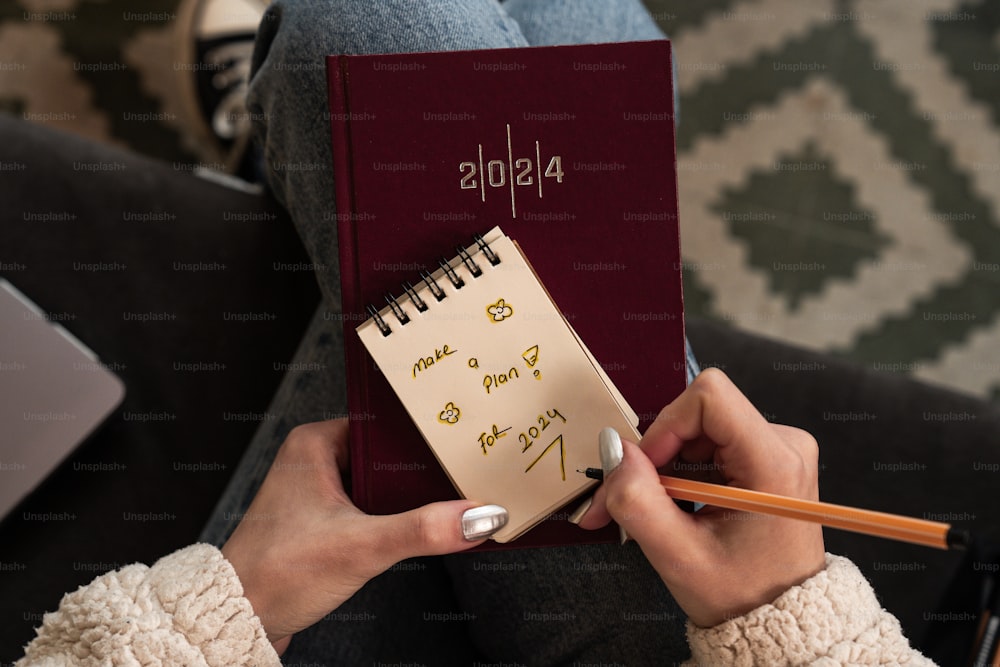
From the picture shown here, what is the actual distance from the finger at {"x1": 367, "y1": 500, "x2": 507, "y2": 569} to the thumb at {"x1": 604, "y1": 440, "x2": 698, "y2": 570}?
90 mm

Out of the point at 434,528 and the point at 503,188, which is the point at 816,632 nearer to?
the point at 434,528

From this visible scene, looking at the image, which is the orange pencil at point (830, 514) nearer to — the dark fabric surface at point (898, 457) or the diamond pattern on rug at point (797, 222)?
the dark fabric surface at point (898, 457)

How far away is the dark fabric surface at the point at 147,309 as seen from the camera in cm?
73

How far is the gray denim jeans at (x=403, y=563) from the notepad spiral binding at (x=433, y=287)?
148 millimetres

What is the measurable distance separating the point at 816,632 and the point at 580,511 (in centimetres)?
18

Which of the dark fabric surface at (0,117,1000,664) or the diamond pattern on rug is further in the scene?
the diamond pattern on rug

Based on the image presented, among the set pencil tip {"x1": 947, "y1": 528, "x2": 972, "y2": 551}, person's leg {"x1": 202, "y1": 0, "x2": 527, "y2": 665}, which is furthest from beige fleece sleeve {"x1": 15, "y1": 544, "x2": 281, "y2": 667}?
pencil tip {"x1": 947, "y1": 528, "x2": 972, "y2": 551}

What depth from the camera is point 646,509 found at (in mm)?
476

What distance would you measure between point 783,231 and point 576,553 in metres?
0.78

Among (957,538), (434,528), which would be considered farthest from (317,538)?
(957,538)

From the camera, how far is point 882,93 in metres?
1.19

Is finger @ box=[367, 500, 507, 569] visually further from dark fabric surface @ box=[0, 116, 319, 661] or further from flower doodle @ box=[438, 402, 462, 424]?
dark fabric surface @ box=[0, 116, 319, 661]

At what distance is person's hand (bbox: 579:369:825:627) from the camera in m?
0.49

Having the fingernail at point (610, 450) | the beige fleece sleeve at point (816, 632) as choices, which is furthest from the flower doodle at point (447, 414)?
the beige fleece sleeve at point (816, 632)
